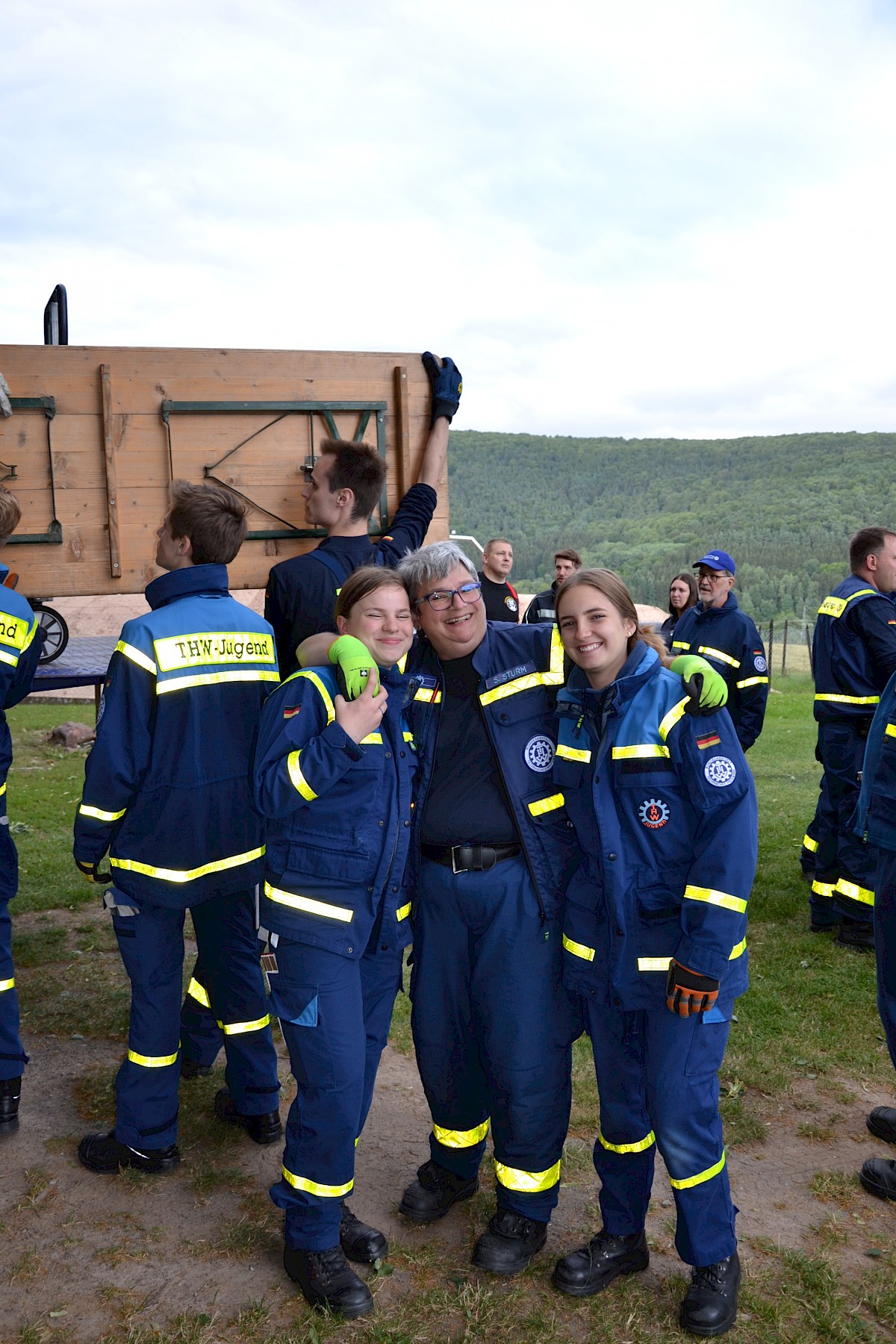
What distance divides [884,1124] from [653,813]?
2.14m

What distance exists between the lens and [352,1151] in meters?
2.88

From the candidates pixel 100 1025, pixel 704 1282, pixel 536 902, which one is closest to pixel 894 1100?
pixel 704 1282

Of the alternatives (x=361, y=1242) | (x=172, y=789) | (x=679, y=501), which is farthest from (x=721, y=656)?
(x=679, y=501)

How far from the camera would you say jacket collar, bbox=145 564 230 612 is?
11.2 feet

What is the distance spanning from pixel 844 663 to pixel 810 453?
5083 inches

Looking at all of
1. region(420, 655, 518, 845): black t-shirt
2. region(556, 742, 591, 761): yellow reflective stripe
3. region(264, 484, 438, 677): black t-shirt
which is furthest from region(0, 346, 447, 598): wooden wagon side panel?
region(556, 742, 591, 761): yellow reflective stripe

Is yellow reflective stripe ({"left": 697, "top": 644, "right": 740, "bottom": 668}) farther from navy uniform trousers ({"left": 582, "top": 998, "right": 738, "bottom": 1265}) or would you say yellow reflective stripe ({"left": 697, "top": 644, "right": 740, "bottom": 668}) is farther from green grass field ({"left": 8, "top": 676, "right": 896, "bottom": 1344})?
navy uniform trousers ({"left": 582, "top": 998, "right": 738, "bottom": 1265})

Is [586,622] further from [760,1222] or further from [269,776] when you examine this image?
[760,1222]

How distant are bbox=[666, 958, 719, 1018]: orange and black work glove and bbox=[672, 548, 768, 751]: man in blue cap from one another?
3837 millimetres

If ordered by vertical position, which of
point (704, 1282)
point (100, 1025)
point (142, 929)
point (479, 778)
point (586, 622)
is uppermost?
point (586, 622)

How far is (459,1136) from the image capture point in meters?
3.30

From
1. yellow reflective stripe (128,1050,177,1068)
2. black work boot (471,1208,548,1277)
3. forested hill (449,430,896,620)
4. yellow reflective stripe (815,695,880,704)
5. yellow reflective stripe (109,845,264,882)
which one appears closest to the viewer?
black work boot (471,1208,548,1277)

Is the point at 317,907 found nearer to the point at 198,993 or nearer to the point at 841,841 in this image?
the point at 198,993

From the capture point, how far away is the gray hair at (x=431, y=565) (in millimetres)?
2945
